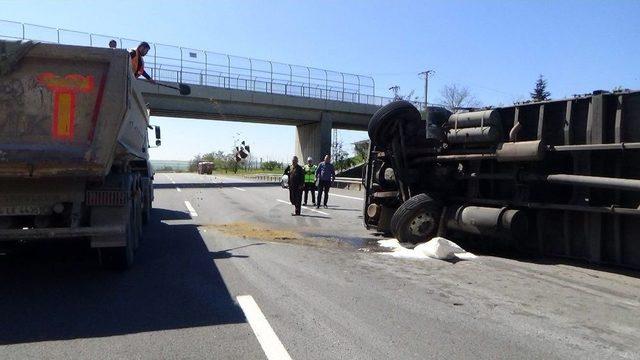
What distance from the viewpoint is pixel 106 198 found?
664 cm

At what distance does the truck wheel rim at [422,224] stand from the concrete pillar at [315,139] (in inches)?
1379

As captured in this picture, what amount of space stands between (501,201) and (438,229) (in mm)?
1270

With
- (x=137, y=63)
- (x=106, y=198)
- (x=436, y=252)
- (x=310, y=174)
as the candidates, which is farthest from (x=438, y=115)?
(x=310, y=174)

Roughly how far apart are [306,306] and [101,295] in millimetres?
2318

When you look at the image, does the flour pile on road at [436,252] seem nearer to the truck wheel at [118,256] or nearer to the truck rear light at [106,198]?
the truck wheel at [118,256]

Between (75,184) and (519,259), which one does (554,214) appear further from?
(75,184)

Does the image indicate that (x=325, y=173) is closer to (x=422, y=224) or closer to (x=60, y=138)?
(x=422, y=224)

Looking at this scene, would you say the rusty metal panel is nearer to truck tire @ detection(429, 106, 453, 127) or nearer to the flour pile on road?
the flour pile on road

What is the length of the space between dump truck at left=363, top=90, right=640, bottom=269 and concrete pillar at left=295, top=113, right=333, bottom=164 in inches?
1348

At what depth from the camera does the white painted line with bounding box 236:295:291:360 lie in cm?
429

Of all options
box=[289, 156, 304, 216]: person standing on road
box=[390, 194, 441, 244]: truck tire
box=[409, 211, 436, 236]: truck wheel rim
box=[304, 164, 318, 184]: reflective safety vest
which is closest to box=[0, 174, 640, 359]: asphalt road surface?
box=[390, 194, 441, 244]: truck tire

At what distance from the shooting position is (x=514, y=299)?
19.7 ft

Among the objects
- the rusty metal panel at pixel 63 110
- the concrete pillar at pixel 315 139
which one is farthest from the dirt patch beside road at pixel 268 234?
the concrete pillar at pixel 315 139

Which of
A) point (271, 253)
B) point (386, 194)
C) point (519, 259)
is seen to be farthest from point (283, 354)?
point (386, 194)
